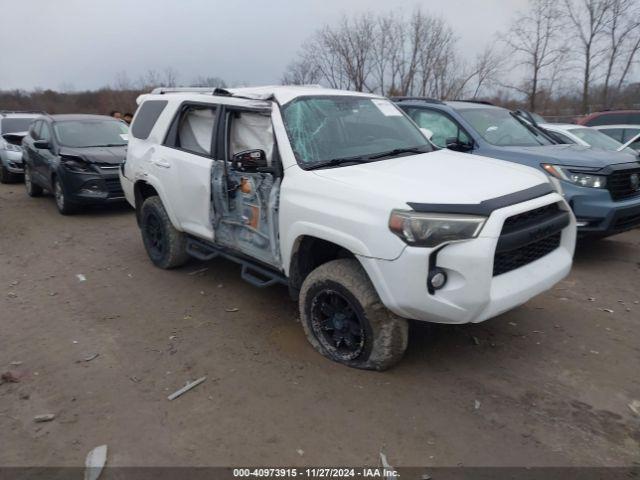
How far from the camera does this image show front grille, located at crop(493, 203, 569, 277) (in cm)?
313

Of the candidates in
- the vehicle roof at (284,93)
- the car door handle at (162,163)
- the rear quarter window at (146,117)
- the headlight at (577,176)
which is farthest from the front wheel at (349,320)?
the headlight at (577,176)

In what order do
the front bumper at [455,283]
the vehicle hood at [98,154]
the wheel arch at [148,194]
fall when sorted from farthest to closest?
1. the vehicle hood at [98,154]
2. the wheel arch at [148,194]
3. the front bumper at [455,283]

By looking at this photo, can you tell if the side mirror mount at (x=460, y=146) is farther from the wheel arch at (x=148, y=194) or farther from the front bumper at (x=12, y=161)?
the front bumper at (x=12, y=161)

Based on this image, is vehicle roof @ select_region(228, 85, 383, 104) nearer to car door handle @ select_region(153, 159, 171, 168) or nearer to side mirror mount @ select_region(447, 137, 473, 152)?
car door handle @ select_region(153, 159, 171, 168)

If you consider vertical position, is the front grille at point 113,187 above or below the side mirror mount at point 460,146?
below

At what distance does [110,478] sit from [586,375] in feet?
10.3

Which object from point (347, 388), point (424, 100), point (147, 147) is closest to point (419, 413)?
point (347, 388)

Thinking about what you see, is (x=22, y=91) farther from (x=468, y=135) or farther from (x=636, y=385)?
(x=636, y=385)

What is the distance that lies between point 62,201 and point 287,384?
276 inches

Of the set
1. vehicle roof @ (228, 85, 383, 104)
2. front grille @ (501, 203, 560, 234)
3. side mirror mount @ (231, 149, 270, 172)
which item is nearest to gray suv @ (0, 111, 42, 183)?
vehicle roof @ (228, 85, 383, 104)

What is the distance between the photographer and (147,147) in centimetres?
549

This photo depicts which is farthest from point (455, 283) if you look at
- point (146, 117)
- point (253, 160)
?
point (146, 117)

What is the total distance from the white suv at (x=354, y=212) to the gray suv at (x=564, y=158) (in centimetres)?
165

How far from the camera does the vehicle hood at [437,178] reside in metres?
3.06
